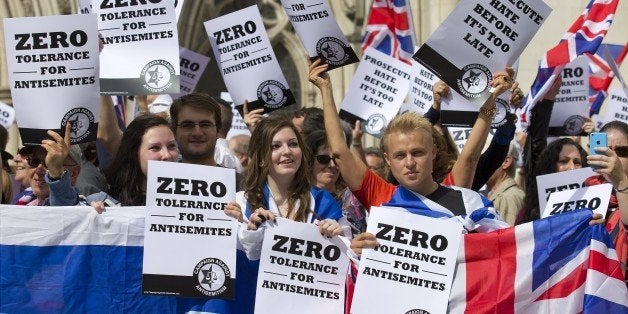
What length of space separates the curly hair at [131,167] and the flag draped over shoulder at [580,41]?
3374mm

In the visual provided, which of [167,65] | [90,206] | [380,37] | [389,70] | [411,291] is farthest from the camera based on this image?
[380,37]

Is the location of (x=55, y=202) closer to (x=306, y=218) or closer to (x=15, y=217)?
(x=15, y=217)

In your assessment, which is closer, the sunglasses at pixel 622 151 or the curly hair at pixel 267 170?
the curly hair at pixel 267 170

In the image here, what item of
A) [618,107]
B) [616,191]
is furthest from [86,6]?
[618,107]

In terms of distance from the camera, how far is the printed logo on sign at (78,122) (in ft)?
23.0

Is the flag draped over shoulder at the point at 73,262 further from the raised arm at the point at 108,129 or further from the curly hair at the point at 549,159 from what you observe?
the curly hair at the point at 549,159

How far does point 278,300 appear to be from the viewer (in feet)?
21.4

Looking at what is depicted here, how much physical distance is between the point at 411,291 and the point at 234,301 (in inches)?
36.2

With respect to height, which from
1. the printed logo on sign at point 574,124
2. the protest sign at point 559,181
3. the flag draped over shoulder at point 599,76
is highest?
the flag draped over shoulder at point 599,76

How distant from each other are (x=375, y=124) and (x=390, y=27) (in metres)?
1.49

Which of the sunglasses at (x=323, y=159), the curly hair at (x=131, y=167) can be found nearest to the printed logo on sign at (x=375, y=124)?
the sunglasses at (x=323, y=159)

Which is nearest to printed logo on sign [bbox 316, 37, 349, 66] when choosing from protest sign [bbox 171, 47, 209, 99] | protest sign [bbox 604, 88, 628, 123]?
protest sign [bbox 171, 47, 209, 99]

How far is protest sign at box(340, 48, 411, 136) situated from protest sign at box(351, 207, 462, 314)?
4.31m

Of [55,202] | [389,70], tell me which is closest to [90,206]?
[55,202]
